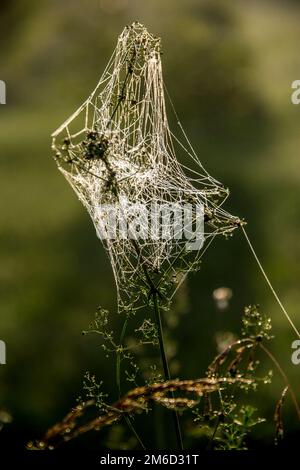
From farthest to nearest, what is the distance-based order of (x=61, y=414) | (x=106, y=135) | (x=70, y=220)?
(x=70, y=220) < (x=61, y=414) < (x=106, y=135)

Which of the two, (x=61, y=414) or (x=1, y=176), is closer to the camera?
(x=61, y=414)

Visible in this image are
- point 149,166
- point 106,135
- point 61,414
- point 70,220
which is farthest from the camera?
point 70,220

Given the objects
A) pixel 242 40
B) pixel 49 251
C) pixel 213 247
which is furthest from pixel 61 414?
pixel 242 40

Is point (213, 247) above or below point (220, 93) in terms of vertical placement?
below

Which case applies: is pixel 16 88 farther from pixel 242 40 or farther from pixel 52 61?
pixel 242 40

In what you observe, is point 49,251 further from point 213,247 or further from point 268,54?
point 268,54
